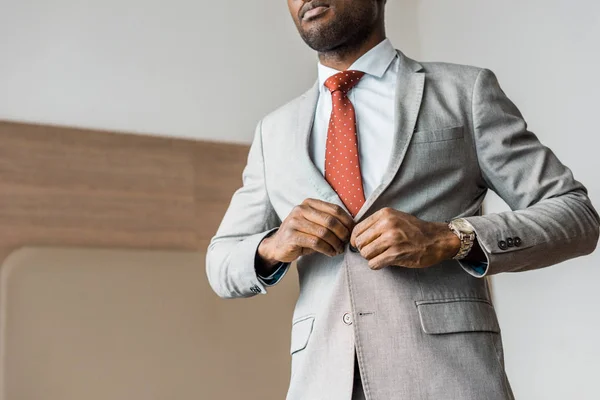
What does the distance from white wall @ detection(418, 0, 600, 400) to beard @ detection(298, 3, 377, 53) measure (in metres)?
1.38

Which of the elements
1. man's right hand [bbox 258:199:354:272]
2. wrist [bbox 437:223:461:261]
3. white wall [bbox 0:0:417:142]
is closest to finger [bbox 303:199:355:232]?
man's right hand [bbox 258:199:354:272]

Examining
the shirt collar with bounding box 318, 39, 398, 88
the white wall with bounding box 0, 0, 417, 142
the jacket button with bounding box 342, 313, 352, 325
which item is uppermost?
the white wall with bounding box 0, 0, 417, 142

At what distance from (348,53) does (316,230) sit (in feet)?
1.48

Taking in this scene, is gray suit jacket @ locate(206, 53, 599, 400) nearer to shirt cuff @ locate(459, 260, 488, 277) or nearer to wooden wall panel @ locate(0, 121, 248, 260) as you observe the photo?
shirt cuff @ locate(459, 260, 488, 277)

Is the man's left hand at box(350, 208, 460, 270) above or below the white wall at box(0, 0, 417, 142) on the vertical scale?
below

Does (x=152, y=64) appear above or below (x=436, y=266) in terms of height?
above

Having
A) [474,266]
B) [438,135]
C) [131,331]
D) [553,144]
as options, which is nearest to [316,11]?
[438,135]

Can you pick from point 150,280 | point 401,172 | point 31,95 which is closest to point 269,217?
point 401,172

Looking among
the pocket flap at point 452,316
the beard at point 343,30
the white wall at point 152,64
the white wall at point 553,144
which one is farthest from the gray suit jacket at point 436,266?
the white wall at point 152,64

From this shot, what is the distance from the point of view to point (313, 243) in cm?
107

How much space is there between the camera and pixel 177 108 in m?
2.96

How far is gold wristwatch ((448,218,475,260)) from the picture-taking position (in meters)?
1.06

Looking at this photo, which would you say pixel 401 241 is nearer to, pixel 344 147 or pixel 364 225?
pixel 364 225

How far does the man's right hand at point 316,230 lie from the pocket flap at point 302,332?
0.40 ft
